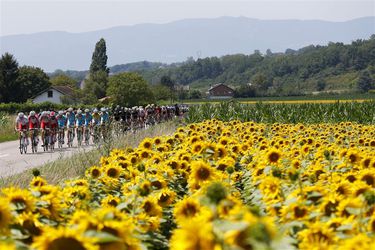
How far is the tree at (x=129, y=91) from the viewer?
80312mm

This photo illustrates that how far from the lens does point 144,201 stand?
200 inches

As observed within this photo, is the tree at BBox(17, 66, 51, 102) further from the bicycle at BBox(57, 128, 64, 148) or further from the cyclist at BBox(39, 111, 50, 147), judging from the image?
the cyclist at BBox(39, 111, 50, 147)

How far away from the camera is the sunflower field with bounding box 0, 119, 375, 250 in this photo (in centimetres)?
277

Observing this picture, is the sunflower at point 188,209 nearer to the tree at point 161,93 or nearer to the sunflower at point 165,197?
the sunflower at point 165,197

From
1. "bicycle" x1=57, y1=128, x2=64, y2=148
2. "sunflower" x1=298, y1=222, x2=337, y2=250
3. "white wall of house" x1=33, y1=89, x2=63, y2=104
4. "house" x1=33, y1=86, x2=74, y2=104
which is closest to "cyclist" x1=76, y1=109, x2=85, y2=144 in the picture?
"bicycle" x1=57, y1=128, x2=64, y2=148

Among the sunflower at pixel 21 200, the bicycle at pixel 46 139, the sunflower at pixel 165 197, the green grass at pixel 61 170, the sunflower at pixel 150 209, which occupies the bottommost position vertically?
the bicycle at pixel 46 139

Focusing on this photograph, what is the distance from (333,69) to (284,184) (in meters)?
155

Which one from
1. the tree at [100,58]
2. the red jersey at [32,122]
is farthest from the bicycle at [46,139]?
the tree at [100,58]

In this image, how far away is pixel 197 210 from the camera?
414cm

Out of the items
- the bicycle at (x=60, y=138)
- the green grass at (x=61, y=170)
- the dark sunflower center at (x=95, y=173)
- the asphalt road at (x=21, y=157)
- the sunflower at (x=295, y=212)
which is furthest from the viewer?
the bicycle at (x=60, y=138)

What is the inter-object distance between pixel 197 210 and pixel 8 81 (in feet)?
259

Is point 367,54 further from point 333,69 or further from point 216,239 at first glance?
point 216,239

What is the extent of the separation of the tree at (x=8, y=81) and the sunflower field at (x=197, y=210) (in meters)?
73.8

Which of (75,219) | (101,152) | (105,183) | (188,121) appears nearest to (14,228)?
(75,219)
